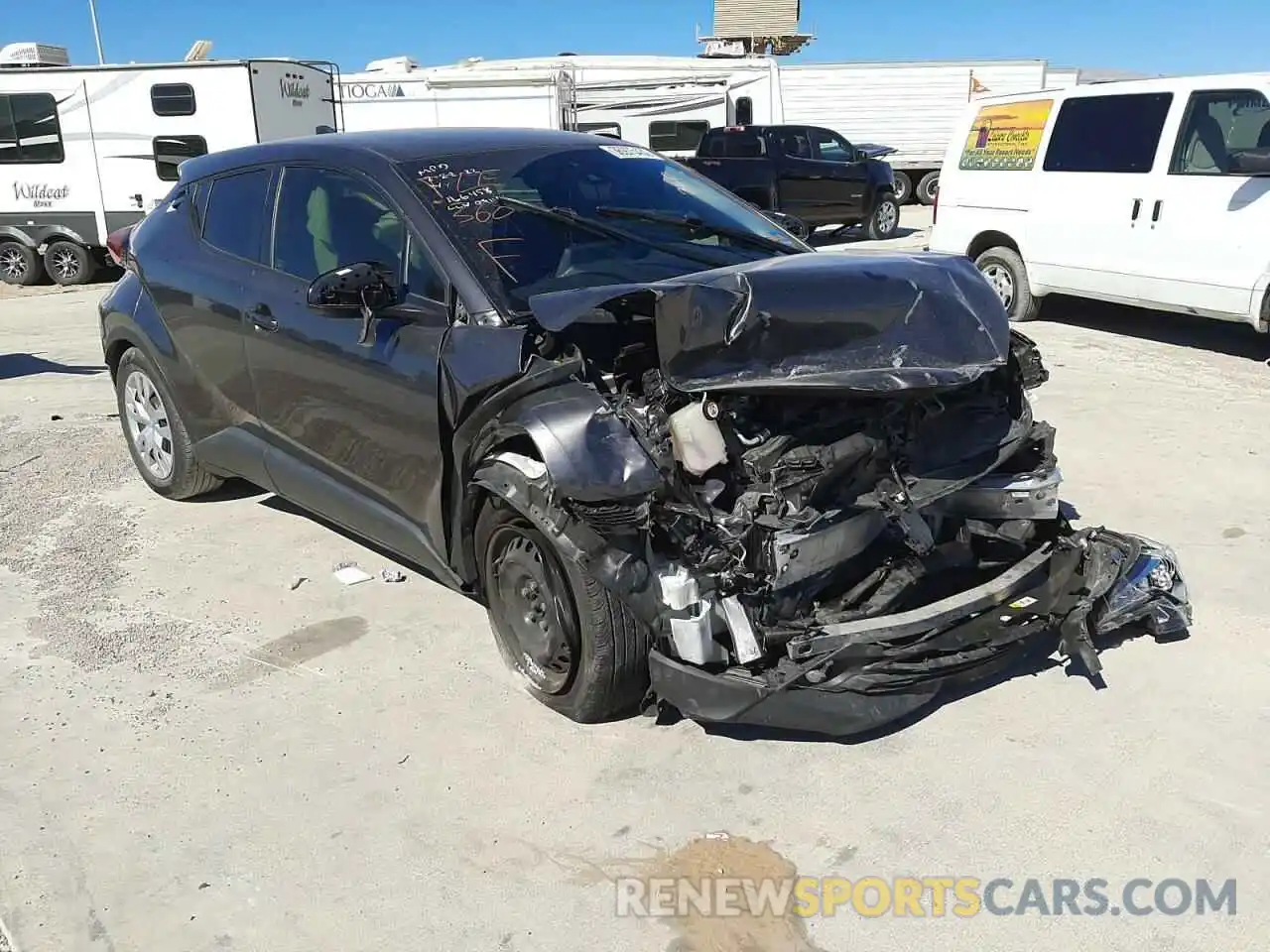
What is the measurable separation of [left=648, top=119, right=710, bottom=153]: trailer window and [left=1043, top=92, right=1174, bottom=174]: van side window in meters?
12.4

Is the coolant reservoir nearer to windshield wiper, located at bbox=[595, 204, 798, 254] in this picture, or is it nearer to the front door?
the front door

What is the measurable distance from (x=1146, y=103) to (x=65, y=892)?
880 cm

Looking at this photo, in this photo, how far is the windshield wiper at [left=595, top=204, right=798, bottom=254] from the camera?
4.00m

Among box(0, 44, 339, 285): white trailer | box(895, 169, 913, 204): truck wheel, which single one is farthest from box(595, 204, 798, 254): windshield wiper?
box(895, 169, 913, 204): truck wheel

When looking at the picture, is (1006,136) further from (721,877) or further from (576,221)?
(721,877)

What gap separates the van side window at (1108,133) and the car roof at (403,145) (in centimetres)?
561

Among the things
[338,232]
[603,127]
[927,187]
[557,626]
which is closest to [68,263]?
[603,127]

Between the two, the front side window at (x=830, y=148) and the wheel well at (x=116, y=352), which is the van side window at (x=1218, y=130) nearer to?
the wheel well at (x=116, y=352)

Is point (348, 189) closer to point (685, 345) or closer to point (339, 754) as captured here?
point (685, 345)

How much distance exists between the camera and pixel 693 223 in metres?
4.16

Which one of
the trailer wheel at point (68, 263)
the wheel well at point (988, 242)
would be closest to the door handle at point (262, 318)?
the wheel well at point (988, 242)

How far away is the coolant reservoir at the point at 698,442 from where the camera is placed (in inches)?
114

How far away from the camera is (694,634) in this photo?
2877mm

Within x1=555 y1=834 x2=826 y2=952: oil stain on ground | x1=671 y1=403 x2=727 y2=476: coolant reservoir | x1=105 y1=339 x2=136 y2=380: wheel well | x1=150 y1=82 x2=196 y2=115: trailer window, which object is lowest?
x1=555 y1=834 x2=826 y2=952: oil stain on ground
